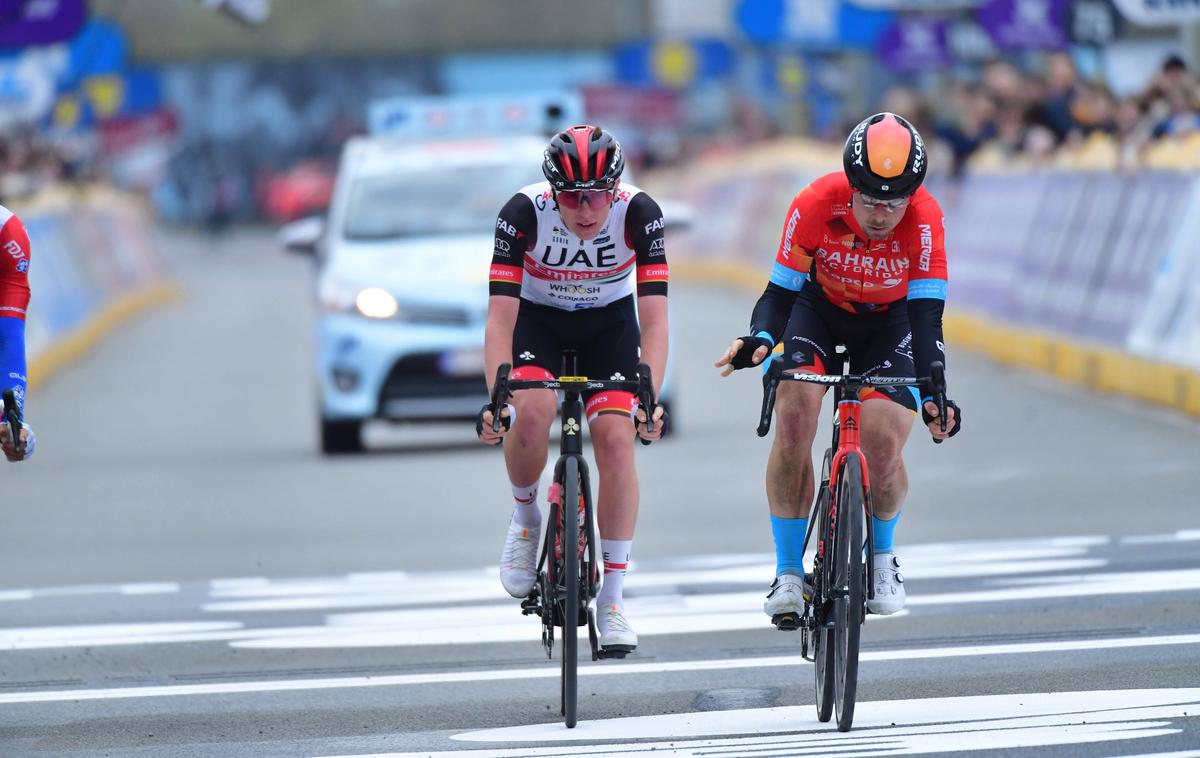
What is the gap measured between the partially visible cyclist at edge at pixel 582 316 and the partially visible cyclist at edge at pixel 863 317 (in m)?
0.42

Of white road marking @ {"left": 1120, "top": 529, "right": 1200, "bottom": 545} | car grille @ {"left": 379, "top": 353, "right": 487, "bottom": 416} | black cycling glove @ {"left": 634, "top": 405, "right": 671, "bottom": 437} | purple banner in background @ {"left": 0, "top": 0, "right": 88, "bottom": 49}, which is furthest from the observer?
purple banner in background @ {"left": 0, "top": 0, "right": 88, "bottom": 49}

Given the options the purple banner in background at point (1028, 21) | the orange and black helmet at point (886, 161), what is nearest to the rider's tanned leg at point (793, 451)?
the orange and black helmet at point (886, 161)

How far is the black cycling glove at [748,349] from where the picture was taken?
25.0ft

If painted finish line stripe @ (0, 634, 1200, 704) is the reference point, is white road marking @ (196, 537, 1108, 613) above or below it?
below

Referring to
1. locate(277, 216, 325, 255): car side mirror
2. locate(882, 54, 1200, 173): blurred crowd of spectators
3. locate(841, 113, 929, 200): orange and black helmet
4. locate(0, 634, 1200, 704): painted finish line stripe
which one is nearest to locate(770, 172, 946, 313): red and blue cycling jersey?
locate(841, 113, 929, 200): orange and black helmet

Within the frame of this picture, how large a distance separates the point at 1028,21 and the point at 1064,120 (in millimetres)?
2576

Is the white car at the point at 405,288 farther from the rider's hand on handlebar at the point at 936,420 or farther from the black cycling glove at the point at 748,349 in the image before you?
the rider's hand on handlebar at the point at 936,420

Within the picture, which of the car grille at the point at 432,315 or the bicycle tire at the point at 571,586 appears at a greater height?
the bicycle tire at the point at 571,586

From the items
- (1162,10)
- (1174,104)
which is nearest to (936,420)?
(1162,10)

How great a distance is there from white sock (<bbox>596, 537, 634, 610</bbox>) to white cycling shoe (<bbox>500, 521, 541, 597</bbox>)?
0.83 feet

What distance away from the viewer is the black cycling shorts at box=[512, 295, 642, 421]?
8.35m

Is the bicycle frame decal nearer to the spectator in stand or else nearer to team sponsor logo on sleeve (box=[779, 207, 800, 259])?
team sponsor logo on sleeve (box=[779, 207, 800, 259])

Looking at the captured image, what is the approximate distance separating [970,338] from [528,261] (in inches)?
620

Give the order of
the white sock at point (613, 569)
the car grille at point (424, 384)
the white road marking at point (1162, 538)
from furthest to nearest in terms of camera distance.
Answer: the car grille at point (424, 384)
the white road marking at point (1162, 538)
the white sock at point (613, 569)
